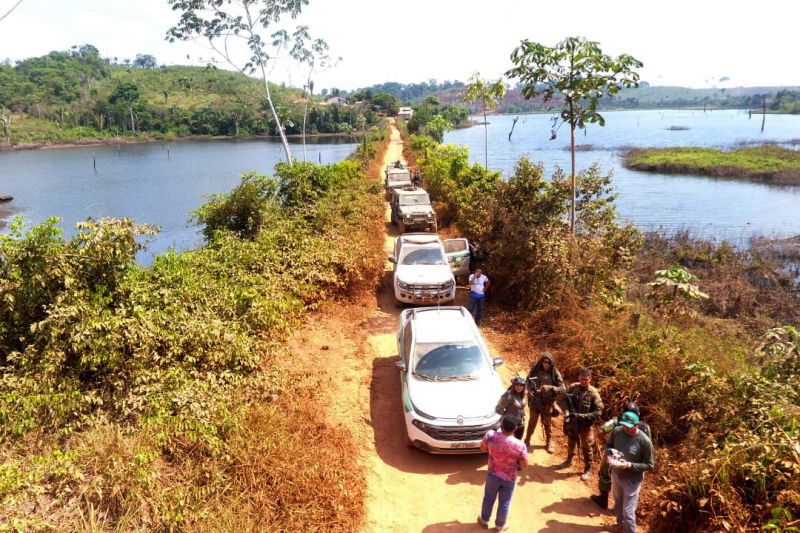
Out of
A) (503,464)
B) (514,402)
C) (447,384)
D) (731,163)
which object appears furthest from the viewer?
(731,163)

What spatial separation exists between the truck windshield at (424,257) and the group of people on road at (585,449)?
630cm

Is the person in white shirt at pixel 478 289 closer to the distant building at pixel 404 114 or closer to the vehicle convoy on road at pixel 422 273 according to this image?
the vehicle convoy on road at pixel 422 273

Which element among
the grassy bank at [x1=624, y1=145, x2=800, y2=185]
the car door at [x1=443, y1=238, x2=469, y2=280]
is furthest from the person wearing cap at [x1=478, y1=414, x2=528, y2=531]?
the grassy bank at [x1=624, y1=145, x2=800, y2=185]

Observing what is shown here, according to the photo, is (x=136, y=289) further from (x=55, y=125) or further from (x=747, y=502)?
(x=55, y=125)

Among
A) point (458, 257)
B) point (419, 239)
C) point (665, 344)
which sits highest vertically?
point (419, 239)

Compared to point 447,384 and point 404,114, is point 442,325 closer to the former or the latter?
point 447,384

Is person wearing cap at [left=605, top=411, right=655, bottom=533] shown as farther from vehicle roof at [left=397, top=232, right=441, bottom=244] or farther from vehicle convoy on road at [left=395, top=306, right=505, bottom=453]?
vehicle roof at [left=397, top=232, right=441, bottom=244]

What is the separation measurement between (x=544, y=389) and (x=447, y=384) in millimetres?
1431

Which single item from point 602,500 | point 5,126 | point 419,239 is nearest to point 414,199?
point 419,239

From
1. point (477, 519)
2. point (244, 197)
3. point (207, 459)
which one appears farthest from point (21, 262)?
point (244, 197)

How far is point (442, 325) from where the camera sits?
830 centimetres

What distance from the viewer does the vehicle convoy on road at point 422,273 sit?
11.6m

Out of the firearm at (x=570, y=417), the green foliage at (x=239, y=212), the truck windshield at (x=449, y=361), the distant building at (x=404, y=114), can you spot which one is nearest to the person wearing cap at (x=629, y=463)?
the firearm at (x=570, y=417)

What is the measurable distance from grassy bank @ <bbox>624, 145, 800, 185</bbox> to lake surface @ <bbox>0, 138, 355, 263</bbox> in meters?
41.1
